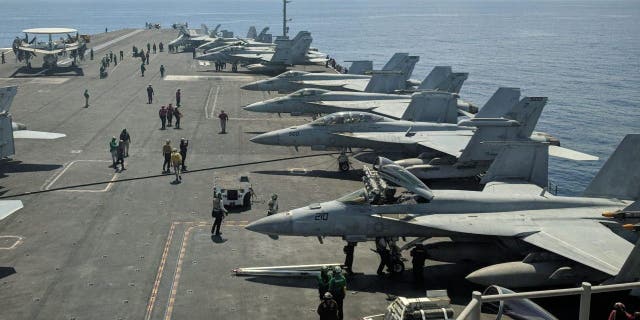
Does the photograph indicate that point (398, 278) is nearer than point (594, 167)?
Yes

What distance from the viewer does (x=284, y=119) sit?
5325cm

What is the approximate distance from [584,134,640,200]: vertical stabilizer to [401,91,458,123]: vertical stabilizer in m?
17.1

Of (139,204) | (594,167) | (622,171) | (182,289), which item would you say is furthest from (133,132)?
(594,167)

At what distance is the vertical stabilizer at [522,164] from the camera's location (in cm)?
2745

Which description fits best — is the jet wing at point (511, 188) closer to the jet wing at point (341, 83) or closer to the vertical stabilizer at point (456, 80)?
the vertical stabilizer at point (456, 80)

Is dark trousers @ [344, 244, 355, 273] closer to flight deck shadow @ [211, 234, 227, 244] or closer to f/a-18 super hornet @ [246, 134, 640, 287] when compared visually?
f/a-18 super hornet @ [246, 134, 640, 287]

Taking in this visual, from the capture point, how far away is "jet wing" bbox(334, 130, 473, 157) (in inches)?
1390

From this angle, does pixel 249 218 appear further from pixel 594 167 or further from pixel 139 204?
pixel 594 167

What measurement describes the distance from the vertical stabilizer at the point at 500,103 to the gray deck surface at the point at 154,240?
962 centimetres

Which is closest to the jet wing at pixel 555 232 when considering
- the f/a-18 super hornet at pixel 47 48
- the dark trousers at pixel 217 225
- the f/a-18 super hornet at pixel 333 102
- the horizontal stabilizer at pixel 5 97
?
the dark trousers at pixel 217 225

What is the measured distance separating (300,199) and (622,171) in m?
14.0

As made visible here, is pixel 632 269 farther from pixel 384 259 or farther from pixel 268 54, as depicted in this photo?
pixel 268 54

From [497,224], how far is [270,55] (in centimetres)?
6961

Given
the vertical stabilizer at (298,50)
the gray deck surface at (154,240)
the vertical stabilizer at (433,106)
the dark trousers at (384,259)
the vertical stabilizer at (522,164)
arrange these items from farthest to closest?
the vertical stabilizer at (298,50), the vertical stabilizer at (433,106), the vertical stabilizer at (522,164), the dark trousers at (384,259), the gray deck surface at (154,240)
